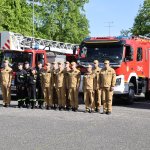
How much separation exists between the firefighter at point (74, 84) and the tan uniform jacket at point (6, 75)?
7.78ft

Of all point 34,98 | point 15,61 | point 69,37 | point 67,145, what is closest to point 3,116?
point 34,98

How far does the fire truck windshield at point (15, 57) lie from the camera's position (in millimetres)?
18984

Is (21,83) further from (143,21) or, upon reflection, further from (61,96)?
(143,21)

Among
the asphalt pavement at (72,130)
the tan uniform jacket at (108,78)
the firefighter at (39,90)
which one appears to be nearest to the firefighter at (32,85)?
the firefighter at (39,90)

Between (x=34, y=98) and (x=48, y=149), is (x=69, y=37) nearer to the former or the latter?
(x=34, y=98)

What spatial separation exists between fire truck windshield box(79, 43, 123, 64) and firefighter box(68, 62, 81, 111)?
2.86 m

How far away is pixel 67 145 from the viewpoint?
8.57 metres

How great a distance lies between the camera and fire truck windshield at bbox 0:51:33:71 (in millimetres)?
18984

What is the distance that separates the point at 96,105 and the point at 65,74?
58.2 inches

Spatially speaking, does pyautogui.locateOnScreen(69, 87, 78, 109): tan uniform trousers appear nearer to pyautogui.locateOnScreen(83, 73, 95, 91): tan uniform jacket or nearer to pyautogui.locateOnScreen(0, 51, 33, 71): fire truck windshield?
pyautogui.locateOnScreen(83, 73, 95, 91): tan uniform jacket

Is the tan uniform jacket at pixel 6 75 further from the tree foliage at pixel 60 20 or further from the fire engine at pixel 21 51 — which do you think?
the tree foliage at pixel 60 20

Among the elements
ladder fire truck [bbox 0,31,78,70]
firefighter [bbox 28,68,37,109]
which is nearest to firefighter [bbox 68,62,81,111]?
firefighter [bbox 28,68,37,109]

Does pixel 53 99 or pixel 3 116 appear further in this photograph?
pixel 53 99

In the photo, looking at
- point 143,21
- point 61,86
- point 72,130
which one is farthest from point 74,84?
point 143,21
